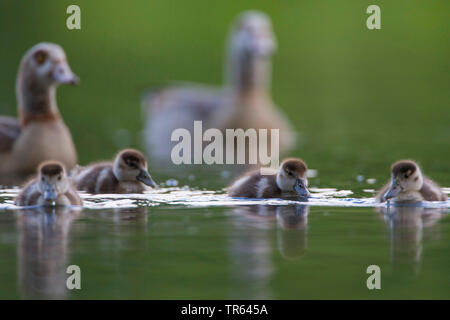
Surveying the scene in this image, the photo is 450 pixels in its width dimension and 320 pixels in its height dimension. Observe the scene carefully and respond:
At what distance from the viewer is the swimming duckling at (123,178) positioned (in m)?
9.87

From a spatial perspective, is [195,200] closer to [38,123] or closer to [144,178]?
[144,178]

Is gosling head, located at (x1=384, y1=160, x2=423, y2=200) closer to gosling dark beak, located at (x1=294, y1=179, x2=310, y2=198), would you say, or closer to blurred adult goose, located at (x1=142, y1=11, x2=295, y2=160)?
gosling dark beak, located at (x1=294, y1=179, x2=310, y2=198)

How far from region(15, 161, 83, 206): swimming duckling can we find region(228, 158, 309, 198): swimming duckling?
148cm

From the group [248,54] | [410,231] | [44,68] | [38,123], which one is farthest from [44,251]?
[248,54]

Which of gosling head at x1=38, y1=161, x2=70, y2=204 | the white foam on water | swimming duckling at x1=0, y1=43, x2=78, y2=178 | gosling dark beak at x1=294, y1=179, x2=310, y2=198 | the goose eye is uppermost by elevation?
the goose eye

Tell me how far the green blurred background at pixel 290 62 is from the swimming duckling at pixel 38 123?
2052mm

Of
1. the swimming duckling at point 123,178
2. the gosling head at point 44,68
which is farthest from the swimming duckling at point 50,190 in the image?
the gosling head at point 44,68

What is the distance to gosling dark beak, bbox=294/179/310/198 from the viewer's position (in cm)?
929

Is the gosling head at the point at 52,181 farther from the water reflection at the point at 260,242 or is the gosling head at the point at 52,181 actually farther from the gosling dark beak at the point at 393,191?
the gosling dark beak at the point at 393,191

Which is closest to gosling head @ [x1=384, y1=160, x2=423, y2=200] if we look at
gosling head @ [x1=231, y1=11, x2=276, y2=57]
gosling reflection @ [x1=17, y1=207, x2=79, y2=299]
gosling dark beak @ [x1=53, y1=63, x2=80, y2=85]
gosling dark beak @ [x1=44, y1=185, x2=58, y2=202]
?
gosling reflection @ [x1=17, y1=207, x2=79, y2=299]

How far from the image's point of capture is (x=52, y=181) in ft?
28.6

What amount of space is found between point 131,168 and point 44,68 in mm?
2613
